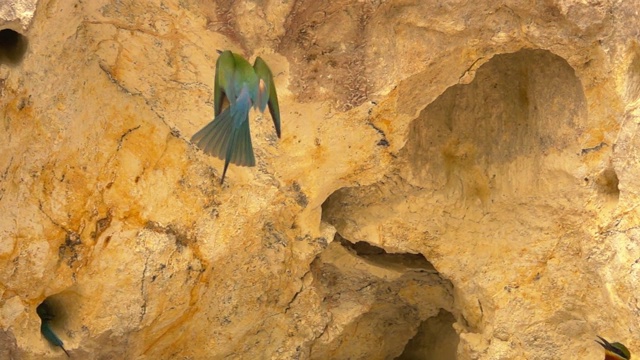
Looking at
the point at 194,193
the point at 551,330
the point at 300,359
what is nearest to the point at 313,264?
the point at 300,359

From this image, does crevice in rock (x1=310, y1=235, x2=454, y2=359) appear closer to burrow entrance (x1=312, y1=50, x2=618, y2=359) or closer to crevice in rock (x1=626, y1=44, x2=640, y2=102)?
burrow entrance (x1=312, y1=50, x2=618, y2=359)

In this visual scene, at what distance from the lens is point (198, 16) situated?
1.74 meters

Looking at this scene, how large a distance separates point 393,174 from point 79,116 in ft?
2.30

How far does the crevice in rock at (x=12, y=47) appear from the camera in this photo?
5.61 ft

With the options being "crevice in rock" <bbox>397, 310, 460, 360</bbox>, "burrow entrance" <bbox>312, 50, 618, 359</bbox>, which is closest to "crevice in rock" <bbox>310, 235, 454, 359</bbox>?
"burrow entrance" <bbox>312, 50, 618, 359</bbox>

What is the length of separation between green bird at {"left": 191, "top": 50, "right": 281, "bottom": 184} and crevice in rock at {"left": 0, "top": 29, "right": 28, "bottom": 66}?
44 centimetres

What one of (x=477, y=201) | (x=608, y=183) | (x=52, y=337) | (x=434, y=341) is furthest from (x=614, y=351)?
(x=52, y=337)

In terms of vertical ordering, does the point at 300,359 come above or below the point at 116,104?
below

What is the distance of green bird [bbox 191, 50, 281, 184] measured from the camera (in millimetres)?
1489

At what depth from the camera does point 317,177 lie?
6.36 feet

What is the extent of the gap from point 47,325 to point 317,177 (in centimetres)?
67

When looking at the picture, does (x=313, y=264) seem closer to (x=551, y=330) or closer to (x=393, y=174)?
(x=393, y=174)

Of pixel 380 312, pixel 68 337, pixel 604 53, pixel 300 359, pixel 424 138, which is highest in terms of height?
pixel 604 53

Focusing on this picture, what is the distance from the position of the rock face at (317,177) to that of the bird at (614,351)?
2 cm
